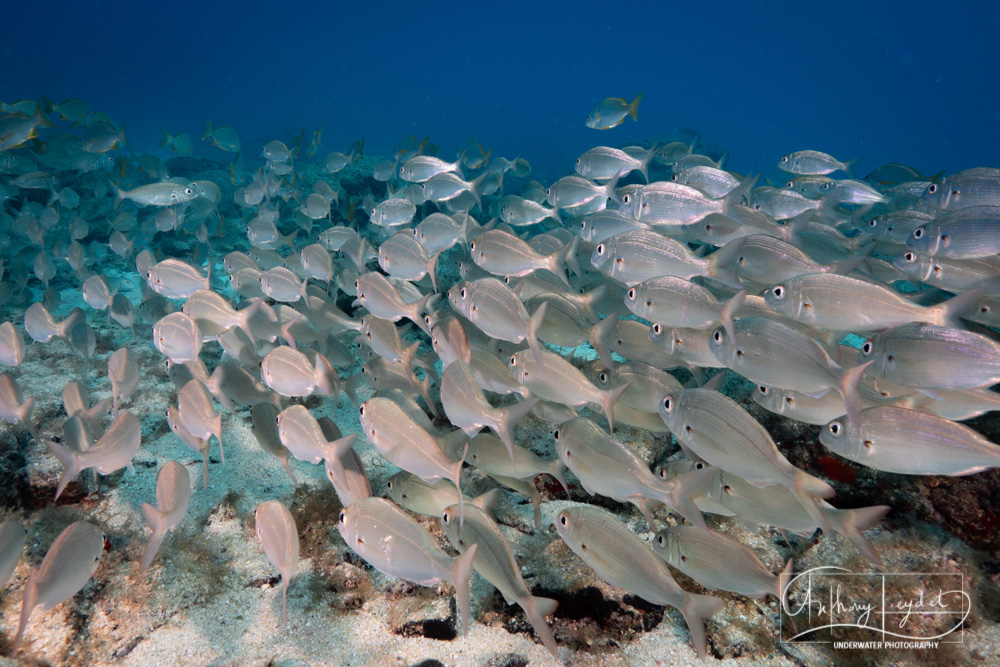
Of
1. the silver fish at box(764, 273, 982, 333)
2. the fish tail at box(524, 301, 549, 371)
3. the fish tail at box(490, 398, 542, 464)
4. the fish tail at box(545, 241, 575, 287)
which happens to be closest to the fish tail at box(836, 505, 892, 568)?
the silver fish at box(764, 273, 982, 333)

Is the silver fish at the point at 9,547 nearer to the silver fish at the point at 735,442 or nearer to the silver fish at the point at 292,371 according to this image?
the silver fish at the point at 292,371

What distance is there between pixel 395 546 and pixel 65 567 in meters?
1.55

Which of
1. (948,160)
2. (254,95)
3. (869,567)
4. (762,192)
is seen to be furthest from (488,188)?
(948,160)

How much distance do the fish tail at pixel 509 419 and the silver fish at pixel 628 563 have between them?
19.1 inches

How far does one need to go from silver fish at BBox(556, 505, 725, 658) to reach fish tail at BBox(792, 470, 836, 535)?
24.0 inches

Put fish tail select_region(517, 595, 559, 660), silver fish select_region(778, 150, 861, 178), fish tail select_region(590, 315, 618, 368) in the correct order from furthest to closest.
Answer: silver fish select_region(778, 150, 861, 178) → fish tail select_region(590, 315, 618, 368) → fish tail select_region(517, 595, 559, 660)

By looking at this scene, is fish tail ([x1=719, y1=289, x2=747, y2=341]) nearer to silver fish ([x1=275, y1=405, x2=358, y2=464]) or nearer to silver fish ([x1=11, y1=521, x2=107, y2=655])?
silver fish ([x1=275, y1=405, x2=358, y2=464])

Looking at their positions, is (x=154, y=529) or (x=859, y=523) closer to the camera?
(x=859, y=523)

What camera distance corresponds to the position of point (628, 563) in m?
2.11

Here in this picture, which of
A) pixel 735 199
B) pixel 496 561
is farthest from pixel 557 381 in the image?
pixel 735 199

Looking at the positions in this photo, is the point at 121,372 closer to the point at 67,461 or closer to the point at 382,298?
the point at 67,461

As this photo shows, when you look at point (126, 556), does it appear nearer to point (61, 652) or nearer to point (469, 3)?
point (61, 652)

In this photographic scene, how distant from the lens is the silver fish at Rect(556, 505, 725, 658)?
2.02 m

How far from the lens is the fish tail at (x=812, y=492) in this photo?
184cm
